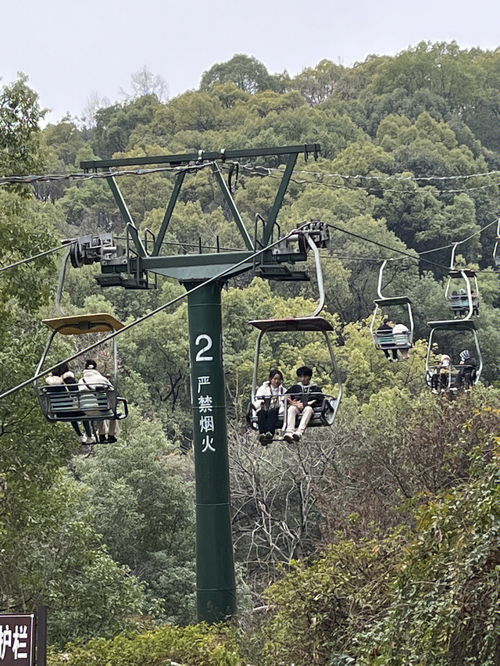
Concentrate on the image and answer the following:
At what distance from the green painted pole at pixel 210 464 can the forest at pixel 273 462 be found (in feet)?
1.74

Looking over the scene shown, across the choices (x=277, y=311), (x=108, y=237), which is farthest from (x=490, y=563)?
(x=277, y=311)

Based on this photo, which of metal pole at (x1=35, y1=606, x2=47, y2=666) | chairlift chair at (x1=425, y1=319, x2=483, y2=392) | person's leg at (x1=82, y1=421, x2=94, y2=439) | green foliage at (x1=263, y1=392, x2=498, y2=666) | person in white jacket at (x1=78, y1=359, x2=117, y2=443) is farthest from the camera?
chairlift chair at (x1=425, y1=319, x2=483, y2=392)

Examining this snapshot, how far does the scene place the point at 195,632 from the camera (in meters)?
16.0

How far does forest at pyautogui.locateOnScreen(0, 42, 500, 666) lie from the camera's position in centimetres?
1163

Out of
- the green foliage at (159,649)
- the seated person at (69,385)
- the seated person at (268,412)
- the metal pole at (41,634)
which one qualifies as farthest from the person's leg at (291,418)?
the metal pole at (41,634)

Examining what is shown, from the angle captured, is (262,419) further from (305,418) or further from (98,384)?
(98,384)

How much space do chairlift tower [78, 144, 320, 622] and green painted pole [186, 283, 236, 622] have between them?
0.01 m

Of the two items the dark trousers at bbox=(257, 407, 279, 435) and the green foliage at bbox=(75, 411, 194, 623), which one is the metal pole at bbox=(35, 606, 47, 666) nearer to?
the dark trousers at bbox=(257, 407, 279, 435)

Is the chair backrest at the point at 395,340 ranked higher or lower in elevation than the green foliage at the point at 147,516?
higher

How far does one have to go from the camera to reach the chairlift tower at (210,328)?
56.5ft

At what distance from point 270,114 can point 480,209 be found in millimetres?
22992

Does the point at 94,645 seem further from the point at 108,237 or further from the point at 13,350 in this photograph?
the point at 108,237

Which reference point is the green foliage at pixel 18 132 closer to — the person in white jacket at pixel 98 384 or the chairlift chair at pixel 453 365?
the person in white jacket at pixel 98 384

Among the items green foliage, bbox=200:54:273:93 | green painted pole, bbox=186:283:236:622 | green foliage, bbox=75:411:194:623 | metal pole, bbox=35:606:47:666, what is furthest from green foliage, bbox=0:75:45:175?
green foliage, bbox=200:54:273:93
